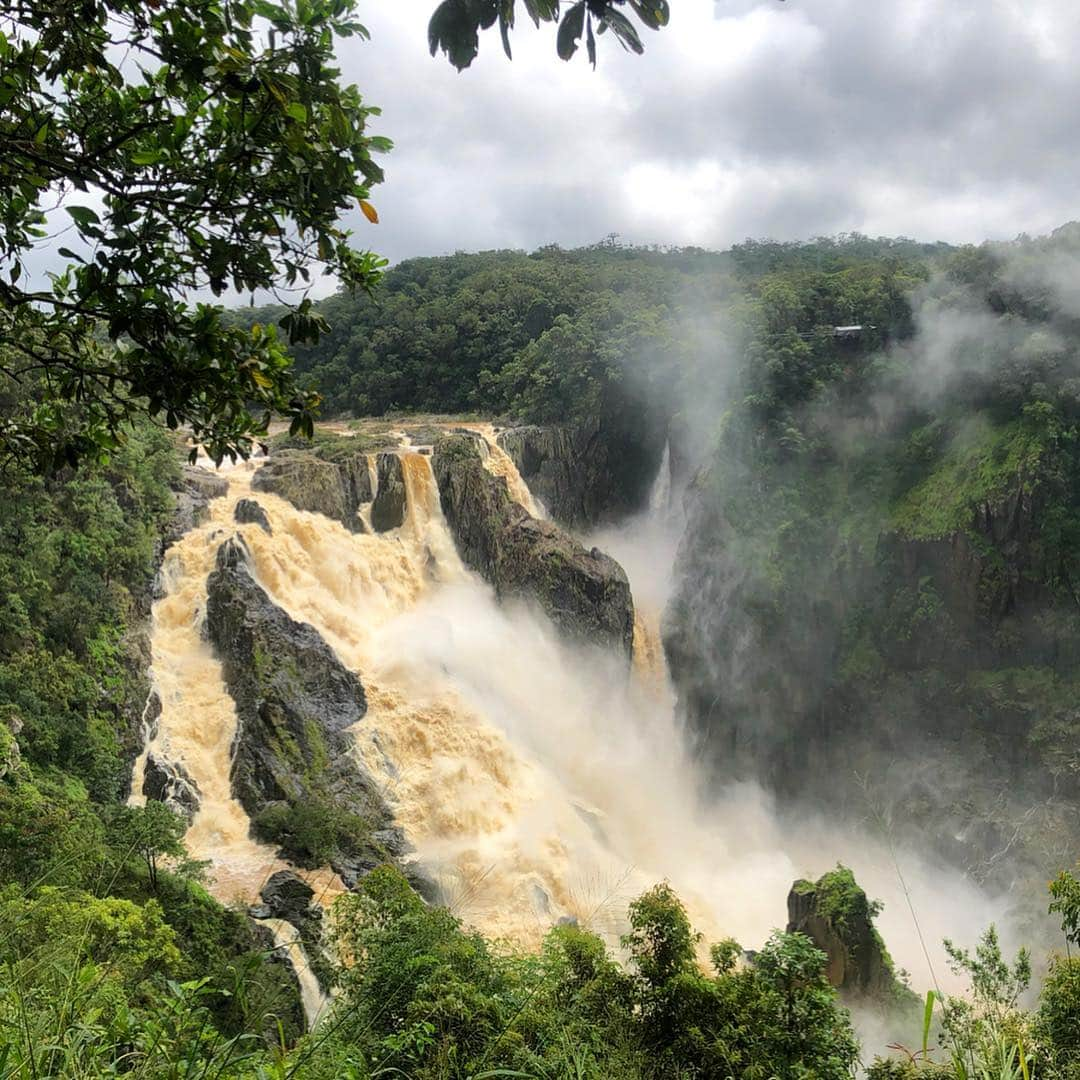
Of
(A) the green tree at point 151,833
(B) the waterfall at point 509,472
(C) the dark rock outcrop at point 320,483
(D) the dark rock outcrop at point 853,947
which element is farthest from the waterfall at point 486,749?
(B) the waterfall at point 509,472

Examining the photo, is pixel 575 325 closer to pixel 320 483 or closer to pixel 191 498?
pixel 320 483

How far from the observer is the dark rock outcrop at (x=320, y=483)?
18422 millimetres

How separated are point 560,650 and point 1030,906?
10.9 m

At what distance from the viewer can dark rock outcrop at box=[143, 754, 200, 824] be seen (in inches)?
496

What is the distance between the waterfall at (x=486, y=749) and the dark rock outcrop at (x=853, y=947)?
2.65 metres

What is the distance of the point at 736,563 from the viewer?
70.8ft

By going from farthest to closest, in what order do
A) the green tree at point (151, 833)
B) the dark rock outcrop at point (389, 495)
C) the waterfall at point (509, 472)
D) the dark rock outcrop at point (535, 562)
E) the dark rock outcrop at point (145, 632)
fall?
the waterfall at point (509, 472), the dark rock outcrop at point (535, 562), the dark rock outcrop at point (389, 495), the dark rock outcrop at point (145, 632), the green tree at point (151, 833)

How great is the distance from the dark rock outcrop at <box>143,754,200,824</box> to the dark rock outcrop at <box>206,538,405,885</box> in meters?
0.69

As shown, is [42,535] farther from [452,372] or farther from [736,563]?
[452,372]

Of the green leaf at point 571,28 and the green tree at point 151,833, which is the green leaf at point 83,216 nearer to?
the green leaf at point 571,28

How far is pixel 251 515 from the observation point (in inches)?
664

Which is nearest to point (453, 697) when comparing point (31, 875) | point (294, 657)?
point (294, 657)

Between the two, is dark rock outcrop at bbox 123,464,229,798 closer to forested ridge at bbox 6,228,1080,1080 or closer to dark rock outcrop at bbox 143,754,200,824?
forested ridge at bbox 6,228,1080,1080

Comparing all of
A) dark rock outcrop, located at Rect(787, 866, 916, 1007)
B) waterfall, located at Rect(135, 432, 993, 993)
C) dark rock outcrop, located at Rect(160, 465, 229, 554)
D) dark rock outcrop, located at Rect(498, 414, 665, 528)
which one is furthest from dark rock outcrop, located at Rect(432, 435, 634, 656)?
dark rock outcrop, located at Rect(787, 866, 916, 1007)
